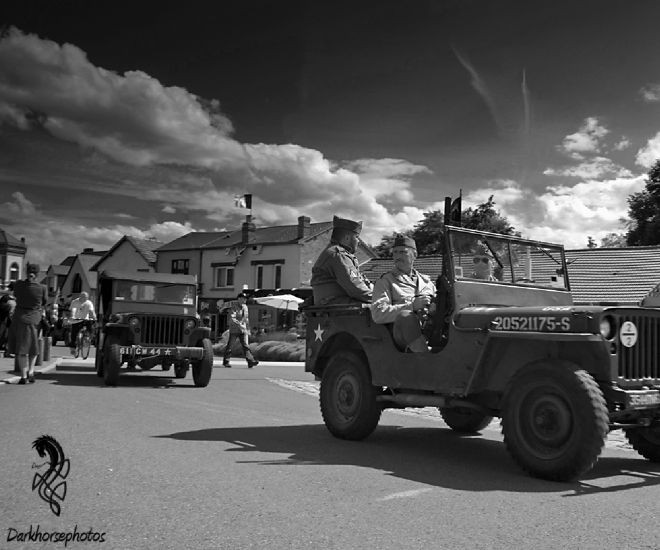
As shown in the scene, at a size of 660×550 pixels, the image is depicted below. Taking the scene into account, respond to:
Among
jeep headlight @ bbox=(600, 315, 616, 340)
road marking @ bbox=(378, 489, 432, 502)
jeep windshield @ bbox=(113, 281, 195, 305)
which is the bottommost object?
road marking @ bbox=(378, 489, 432, 502)

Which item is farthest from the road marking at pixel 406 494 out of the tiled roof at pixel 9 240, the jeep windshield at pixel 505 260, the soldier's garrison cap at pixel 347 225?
the tiled roof at pixel 9 240

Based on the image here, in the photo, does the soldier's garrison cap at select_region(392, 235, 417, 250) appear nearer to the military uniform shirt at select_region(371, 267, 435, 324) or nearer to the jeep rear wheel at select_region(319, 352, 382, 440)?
the military uniform shirt at select_region(371, 267, 435, 324)

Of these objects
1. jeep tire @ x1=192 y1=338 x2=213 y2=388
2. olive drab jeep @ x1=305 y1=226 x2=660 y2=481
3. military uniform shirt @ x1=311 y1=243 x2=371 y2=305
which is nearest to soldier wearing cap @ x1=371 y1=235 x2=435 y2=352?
olive drab jeep @ x1=305 y1=226 x2=660 y2=481

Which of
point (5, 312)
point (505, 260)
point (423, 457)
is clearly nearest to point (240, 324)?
point (5, 312)

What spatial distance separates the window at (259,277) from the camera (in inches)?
2073

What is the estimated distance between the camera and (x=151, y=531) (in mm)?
3768

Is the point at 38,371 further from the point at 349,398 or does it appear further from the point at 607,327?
the point at 607,327

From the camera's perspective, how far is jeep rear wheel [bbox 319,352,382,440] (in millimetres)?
6996

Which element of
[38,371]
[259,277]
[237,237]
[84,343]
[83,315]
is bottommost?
[38,371]

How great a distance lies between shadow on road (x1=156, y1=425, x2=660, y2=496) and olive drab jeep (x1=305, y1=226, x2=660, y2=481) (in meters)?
0.20

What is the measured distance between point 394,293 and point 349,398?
1.18 meters

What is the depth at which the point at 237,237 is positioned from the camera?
2206 inches

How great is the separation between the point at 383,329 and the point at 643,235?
4394 centimetres

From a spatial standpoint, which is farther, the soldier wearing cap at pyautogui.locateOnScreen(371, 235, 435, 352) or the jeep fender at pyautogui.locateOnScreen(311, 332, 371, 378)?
the jeep fender at pyautogui.locateOnScreen(311, 332, 371, 378)
